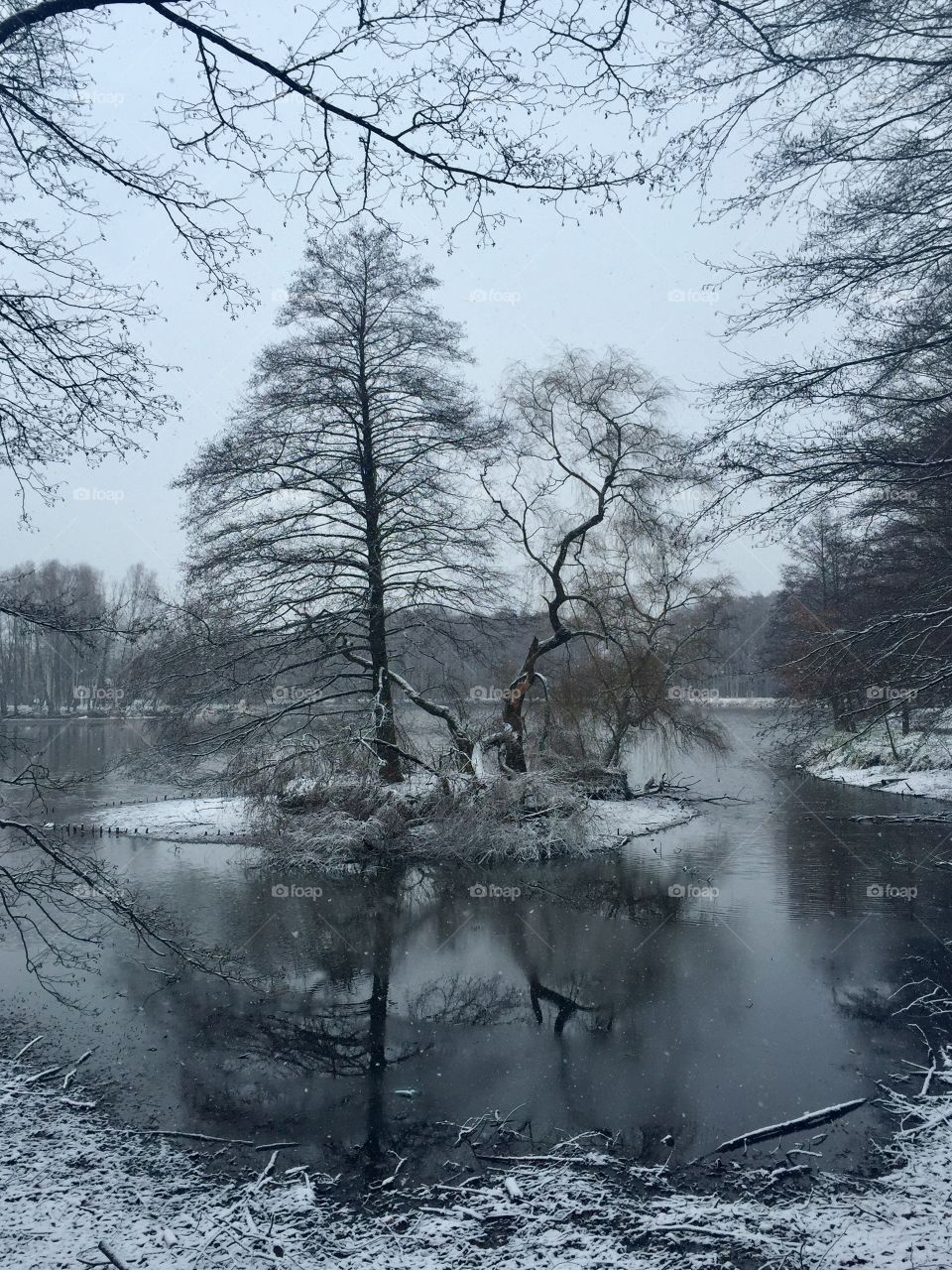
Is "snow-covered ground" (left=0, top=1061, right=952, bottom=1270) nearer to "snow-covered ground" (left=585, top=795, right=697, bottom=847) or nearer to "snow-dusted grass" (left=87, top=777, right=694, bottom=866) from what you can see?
"snow-dusted grass" (left=87, top=777, right=694, bottom=866)

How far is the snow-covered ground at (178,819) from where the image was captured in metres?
17.4

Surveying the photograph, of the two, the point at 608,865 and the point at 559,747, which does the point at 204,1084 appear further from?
the point at 559,747

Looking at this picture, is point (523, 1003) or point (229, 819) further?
point (229, 819)

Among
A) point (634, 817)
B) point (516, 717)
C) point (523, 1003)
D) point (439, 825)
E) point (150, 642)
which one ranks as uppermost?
point (150, 642)

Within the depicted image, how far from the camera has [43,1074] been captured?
691cm

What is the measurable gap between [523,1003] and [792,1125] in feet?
10.2

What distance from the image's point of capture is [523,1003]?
332 inches

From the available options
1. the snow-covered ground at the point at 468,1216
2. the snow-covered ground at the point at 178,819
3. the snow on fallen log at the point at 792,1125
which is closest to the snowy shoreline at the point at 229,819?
the snow-covered ground at the point at 178,819

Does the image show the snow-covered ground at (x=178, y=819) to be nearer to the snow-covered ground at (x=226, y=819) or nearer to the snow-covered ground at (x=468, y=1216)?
the snow-covered ground at (x=226, y=819)

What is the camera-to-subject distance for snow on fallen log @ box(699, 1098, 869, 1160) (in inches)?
226

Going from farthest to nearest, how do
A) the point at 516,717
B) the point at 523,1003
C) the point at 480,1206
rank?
1. the point at 516,717
2. the point at 523,1003
3. the point at 480,1206

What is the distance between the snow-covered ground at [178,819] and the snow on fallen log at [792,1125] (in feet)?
38.0

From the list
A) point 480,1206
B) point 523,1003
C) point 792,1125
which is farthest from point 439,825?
point 480,1206

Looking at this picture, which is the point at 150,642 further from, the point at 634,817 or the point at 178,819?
the point at 634,817
